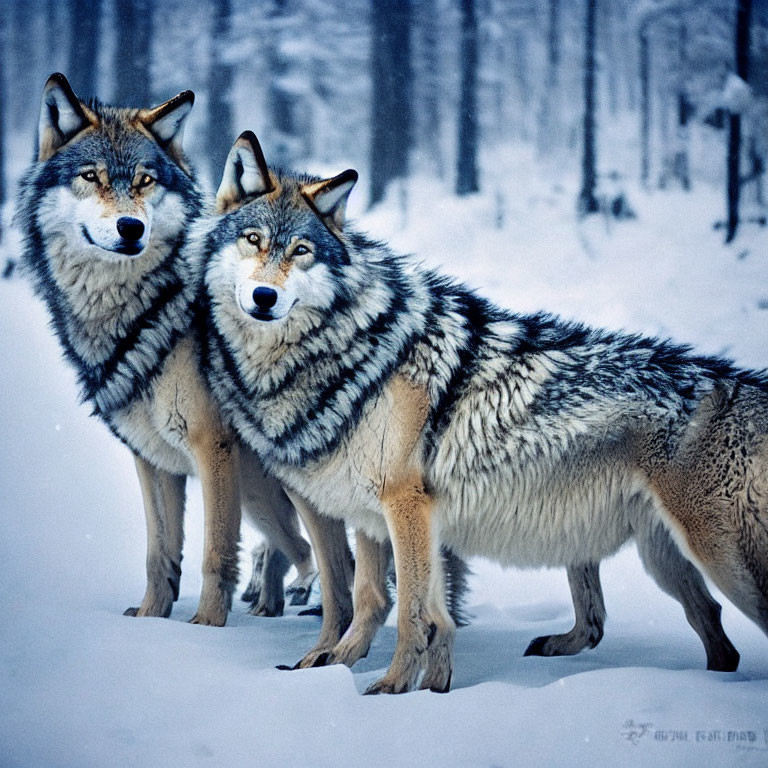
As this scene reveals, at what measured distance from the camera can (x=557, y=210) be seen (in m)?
8.60

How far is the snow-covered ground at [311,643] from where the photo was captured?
325 centimetres

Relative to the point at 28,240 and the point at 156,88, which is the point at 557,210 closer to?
the point at 156,88

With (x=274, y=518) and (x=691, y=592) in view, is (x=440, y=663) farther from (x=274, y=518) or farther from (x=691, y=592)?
(x=274, y=518)

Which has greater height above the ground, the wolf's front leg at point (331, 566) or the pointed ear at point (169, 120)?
the pointed ear at point (169, 120)

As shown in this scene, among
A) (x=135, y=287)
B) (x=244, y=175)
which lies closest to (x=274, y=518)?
(x=135, y=287)

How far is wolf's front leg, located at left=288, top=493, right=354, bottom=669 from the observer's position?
168 inches

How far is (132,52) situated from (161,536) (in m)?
5.31

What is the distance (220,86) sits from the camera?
28.5 feet

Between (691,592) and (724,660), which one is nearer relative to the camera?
(724,660)

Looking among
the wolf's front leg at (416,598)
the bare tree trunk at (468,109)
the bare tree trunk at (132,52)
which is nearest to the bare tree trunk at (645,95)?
the bare tree trunk at (468,109)

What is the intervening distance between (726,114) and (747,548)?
6.13 m

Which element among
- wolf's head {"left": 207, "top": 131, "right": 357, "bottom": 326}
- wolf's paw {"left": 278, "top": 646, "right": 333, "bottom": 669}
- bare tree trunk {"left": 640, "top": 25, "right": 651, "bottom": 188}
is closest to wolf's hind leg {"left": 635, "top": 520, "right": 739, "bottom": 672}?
wolf's paw {"left": 278, "top": 646, "right": 333, "bottom": 669}

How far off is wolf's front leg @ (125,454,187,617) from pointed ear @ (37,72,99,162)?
1.53 metres

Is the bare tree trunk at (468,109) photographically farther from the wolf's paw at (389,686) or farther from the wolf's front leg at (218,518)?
the wolf's paw at (389,686)
